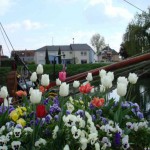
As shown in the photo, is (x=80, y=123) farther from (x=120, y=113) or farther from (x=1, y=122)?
(x=1, y=122)

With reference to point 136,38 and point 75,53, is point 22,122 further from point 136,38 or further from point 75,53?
point 75,53

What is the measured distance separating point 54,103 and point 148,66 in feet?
5.47

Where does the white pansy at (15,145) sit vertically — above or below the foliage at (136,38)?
below

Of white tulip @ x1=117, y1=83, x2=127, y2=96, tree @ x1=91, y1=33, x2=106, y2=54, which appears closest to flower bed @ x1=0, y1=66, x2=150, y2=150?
white tulip @ x1=117, y1=83, x2=127, y2=96

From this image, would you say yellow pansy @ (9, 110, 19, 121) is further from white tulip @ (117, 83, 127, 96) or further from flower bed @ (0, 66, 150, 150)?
white tulip @ (117, 83, 127, 96)

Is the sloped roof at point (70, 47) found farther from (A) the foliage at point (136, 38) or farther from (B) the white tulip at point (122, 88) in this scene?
(B) the white tulip at point (122, 88)

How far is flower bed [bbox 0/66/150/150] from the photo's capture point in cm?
199

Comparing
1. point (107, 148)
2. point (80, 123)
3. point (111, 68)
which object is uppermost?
point (111, 68)

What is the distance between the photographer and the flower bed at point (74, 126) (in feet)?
6.53

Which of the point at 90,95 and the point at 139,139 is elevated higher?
the point at 90,95

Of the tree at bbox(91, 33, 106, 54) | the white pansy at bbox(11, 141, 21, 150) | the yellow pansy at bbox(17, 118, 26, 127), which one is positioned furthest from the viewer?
the tree at bbox(91, 33, 106, 54)

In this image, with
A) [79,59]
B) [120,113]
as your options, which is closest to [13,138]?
[120,113]

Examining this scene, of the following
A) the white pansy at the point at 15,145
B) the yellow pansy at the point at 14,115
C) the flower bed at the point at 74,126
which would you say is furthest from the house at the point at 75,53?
the white pansy at the point at 15,145

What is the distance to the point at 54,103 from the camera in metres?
2.58
